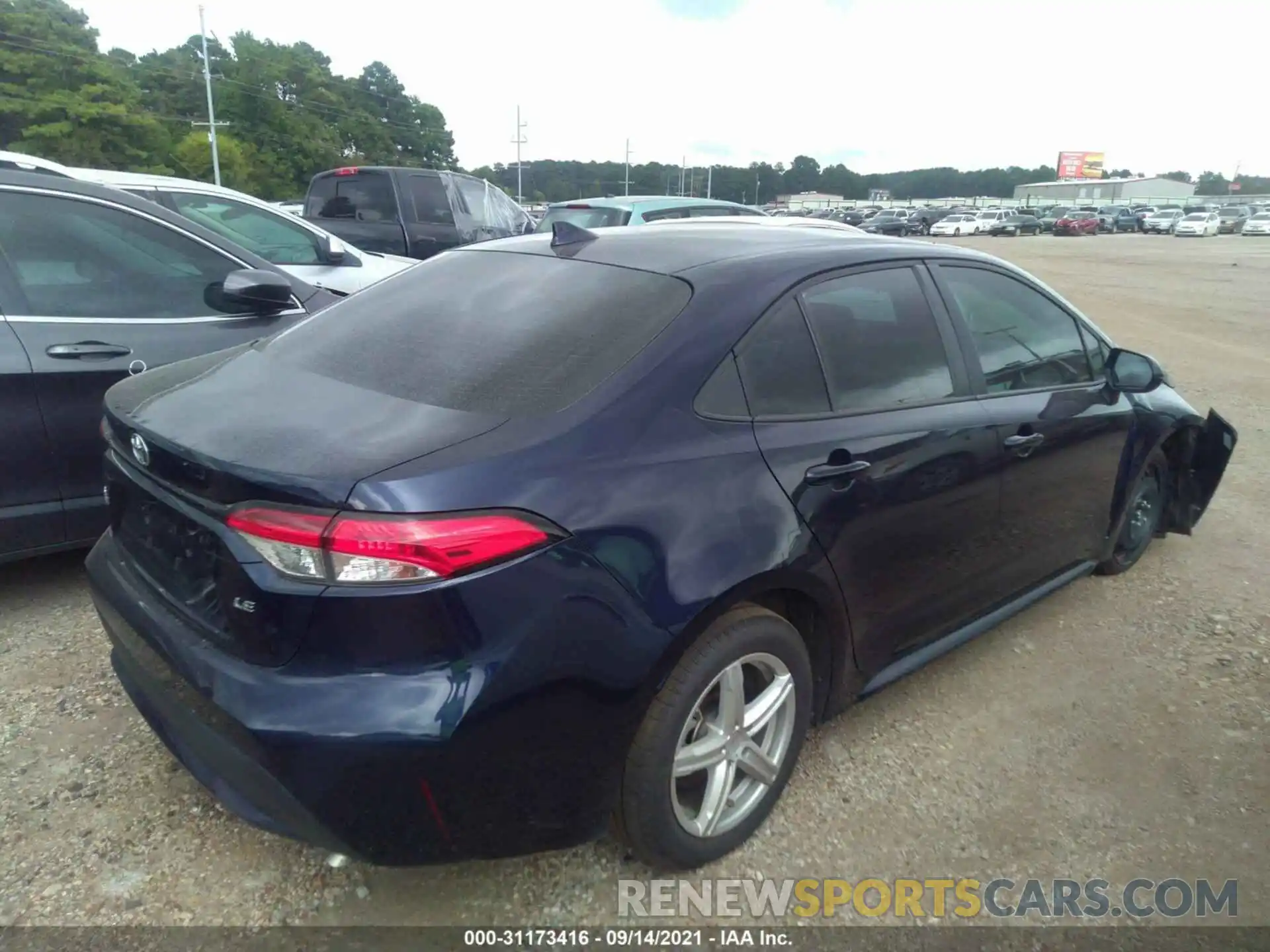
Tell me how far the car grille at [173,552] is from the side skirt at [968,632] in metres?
1.87

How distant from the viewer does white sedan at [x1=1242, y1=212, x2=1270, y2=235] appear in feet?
160

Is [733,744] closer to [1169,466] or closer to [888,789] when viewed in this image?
[888,789]

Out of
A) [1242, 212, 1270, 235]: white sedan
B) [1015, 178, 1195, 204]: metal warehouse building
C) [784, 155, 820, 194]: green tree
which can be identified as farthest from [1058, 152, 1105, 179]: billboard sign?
[1242, 212, 1270, 235]: white sedan

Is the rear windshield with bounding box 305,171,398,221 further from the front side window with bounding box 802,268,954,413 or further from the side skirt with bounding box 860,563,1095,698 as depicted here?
the side skirt with bounding box 860,563,1095,698

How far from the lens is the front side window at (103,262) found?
349 centimetres

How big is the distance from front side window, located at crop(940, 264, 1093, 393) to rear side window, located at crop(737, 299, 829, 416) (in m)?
0.86

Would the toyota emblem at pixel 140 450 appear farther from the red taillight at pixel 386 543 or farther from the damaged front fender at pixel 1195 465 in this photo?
the damaged front fender at pixel 1195 465

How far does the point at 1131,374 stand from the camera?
12.2 feet

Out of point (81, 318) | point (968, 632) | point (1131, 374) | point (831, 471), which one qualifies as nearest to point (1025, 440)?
point (968, 632)

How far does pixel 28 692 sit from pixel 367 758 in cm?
197

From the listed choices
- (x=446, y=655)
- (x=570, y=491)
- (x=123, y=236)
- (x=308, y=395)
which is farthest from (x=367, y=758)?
(x=123, y=236)

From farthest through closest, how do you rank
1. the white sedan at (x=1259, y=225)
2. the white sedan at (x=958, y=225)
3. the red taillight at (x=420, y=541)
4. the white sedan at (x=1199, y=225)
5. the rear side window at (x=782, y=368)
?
1. the white sedan at (x=958, y=225)
2. the white sedan at (x=1199, y=225)
3. the white sedan at (x=1259, y=225)
4. the rear side window at (x=782, y=368)
5. the red taillight at (x=420, y=541)

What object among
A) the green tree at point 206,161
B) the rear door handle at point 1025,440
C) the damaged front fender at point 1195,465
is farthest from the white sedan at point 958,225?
the rear door handle at point 1025,440

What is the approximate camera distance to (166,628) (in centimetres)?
215
